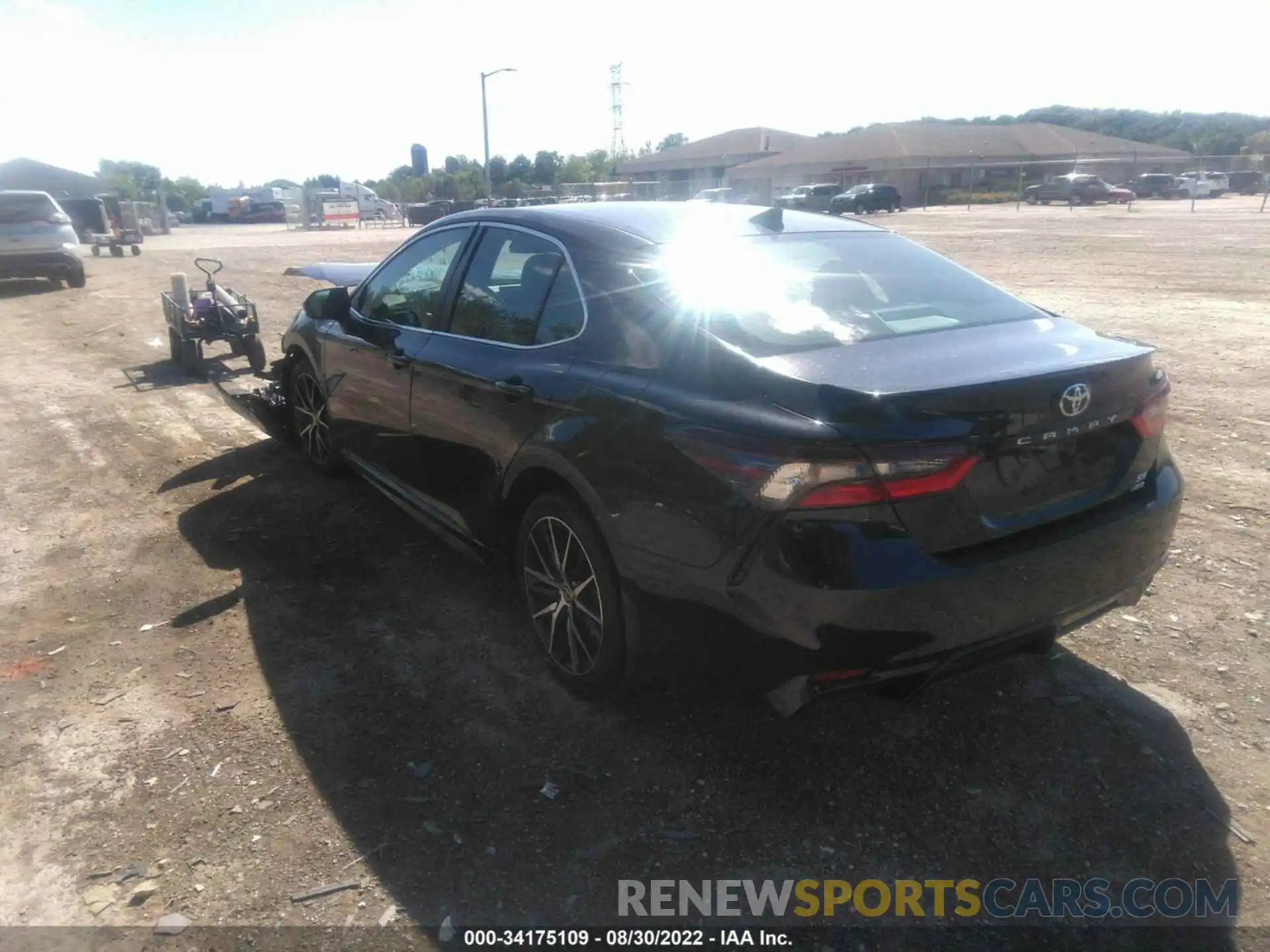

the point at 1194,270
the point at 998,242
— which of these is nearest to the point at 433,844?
the point at 1194,270

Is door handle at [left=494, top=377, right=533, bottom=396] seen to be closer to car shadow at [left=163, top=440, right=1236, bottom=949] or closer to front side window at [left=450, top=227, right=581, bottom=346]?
front side window at [left=450, top=227, right=581, bottom=346]

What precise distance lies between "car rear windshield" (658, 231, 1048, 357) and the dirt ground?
115 cm

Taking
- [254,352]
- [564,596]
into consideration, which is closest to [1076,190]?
[254,352]

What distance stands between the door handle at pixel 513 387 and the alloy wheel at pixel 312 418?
2.30m

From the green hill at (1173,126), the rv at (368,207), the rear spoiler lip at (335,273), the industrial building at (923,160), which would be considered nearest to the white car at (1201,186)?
the industrial building at (923,160)

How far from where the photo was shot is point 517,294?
3.80m

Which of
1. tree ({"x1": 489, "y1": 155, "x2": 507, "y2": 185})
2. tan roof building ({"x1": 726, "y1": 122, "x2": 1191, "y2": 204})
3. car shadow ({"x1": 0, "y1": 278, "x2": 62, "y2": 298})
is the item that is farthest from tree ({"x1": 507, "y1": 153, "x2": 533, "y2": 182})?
car shadow ({"x1": 0, "y1": 278, "x2": 62, "y2": 298})

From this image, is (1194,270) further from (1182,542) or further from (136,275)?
(136,275)

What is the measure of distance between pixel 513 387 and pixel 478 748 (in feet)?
4.32

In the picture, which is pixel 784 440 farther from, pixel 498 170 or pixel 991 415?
pixel 498 170

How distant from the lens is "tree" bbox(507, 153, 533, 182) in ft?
300

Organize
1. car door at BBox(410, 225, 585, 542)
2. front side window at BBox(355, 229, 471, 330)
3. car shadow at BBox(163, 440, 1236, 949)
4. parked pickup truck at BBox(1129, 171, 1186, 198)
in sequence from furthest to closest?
parked pickup truck at BBox(1129, 171, 1186, 198) → front side window at BBox(355, 229, 471, 330) → car door at BBox(410, 225, 585, 542) → car shadow at BBox(163, 440, 1236, 949)

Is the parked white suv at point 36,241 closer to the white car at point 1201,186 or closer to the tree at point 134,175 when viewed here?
the white car at point 1201,186

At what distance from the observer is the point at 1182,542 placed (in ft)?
15.0
